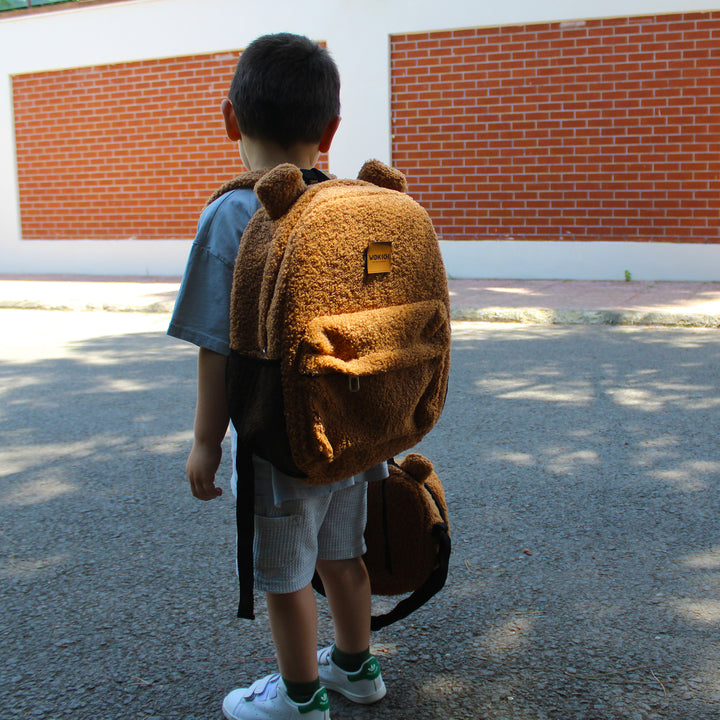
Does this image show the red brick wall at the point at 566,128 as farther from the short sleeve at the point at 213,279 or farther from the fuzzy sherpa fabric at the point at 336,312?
the short sleeve at the point at 213,279

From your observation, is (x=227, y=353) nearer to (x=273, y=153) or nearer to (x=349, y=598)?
(x=273, y=153)

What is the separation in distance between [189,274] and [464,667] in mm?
1268

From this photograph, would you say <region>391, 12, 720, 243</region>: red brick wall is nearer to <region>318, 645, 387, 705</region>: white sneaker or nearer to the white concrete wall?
the white concrete wall

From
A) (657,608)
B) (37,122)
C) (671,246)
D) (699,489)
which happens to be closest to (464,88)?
(671,246)

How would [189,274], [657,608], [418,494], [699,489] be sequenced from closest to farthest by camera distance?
[189,274] < [418,494] < [657,608] < [699,489]

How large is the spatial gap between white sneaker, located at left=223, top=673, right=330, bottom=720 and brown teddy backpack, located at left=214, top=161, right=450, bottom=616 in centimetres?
30

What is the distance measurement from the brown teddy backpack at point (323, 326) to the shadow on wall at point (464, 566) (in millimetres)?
719

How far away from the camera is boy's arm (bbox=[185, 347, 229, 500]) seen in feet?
5.93

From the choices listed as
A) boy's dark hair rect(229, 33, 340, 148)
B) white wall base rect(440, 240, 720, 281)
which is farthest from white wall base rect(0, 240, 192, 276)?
boy's dark hair rect(229, 33, 340, 148)

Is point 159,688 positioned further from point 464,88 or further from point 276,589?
point 464,88

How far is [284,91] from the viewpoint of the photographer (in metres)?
1.83

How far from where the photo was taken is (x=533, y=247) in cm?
1103

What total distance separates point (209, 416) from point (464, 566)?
1418 millimetres

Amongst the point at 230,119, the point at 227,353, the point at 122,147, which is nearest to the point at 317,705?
the point at 227,353
